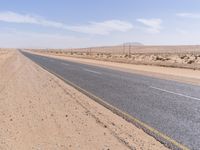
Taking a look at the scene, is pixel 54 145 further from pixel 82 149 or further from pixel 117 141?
pixel 117 141

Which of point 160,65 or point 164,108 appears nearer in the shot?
point 164,108

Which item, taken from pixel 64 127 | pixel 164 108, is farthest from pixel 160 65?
pixel 64 127

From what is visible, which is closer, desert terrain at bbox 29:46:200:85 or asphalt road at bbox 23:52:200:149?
asphalt road at bbox 23:52:200:149

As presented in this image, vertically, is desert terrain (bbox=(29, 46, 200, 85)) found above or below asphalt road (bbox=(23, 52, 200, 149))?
below

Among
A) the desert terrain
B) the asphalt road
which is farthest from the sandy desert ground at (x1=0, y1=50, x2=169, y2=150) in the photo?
the desert terrain

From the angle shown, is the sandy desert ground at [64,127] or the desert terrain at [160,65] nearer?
the sandy desert ground at [64,127]

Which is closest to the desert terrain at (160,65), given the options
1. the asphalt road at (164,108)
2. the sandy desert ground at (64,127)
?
the asphalt road at (164,108)

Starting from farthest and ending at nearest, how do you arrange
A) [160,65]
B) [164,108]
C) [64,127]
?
[160,65] < [164,108] < [64,127]

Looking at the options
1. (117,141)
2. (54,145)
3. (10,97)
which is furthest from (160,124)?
(10,97)

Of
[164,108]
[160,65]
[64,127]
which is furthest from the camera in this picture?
[160,65]

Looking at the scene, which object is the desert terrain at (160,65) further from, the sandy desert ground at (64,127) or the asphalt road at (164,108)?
the sandy desert ground at (64,127)

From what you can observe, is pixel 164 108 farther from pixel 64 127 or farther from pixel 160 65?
pixel 160 65

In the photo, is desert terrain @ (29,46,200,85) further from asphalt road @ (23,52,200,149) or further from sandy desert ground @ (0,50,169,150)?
sandy desert ground @ (0,50,169,150)

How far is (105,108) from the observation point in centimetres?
1013
